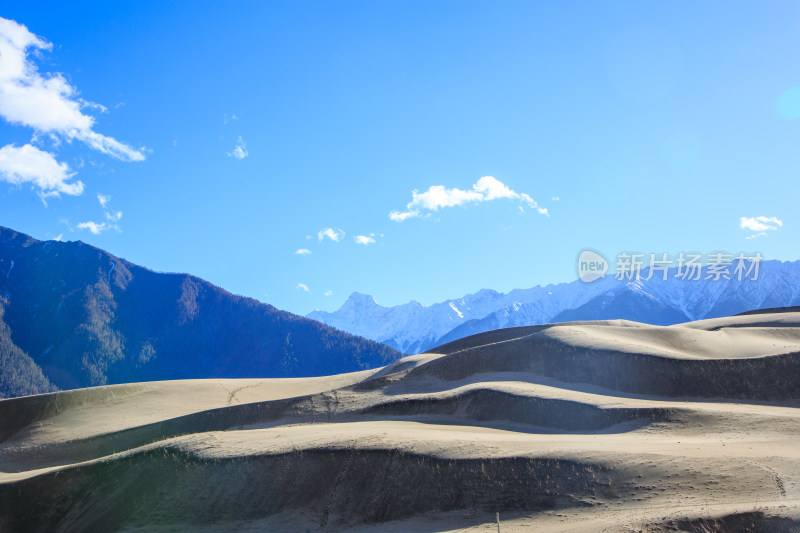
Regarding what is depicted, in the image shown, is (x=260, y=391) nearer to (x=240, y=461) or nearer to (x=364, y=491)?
(x=240, y=461)

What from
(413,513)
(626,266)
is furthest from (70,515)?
(626,266)

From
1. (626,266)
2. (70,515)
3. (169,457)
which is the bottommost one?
(70,515)

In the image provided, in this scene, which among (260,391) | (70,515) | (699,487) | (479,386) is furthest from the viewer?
(260,391)

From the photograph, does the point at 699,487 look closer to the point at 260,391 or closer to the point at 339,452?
the point at 339,452

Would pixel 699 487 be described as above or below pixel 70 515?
above

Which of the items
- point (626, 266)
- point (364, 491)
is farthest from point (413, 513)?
point (626, 266)

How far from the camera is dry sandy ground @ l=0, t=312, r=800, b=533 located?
58.8 ft

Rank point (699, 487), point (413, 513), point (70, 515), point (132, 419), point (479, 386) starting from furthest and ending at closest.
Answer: point (132, 419) → point (479, 386) → point (70, 515) → point (413, 513) → point (699, 487)

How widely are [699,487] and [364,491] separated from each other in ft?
35.2

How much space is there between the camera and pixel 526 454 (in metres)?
20.7

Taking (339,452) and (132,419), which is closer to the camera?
(339,452)

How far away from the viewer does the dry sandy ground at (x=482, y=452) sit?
1792 centimetres

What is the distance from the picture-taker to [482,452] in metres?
21.5

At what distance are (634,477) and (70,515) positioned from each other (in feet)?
72.8
